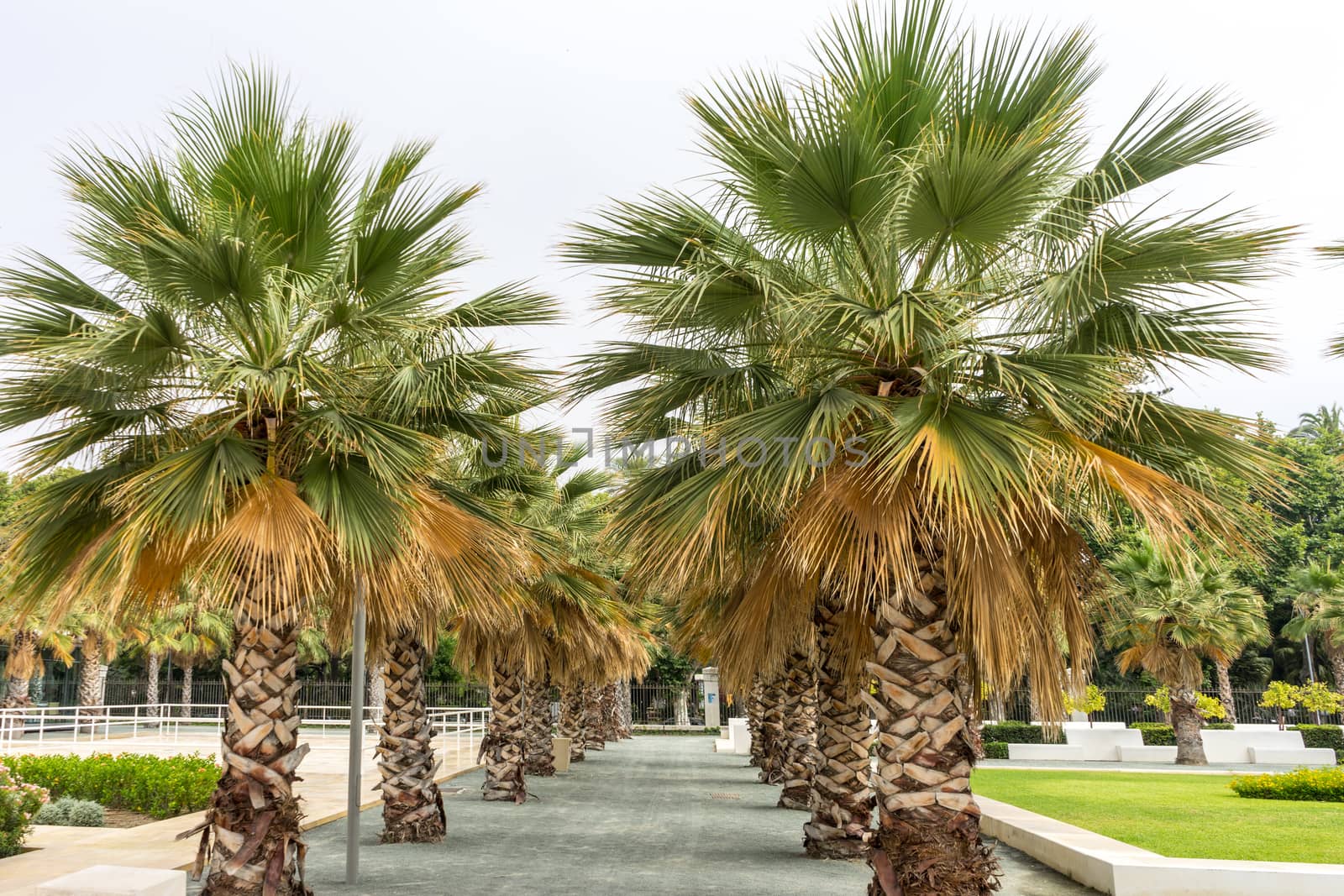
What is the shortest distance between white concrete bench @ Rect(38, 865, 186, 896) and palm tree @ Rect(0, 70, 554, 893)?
11.0 inches

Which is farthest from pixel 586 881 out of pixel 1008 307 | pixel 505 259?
pixel 1008 307

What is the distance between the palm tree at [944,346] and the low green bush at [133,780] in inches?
419

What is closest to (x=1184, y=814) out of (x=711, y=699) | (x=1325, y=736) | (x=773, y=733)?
(x=773, y=733)

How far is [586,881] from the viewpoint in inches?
367

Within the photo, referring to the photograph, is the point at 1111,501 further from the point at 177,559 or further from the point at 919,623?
the point at 177,559

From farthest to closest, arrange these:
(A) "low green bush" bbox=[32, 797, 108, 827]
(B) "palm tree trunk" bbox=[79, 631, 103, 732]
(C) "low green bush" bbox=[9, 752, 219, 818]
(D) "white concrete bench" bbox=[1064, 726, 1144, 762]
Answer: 1. (B) "palm tree trunk" bbox=[79, 631, 103, 732]
2. (D) "white concrete bench" bbox=[1064, 726, 1144, 762]
3. (C) "low green bush" bbox=[9, 752, 219, 818]
4. (A) "low green bush" bbox=[32, 797, 108, 827]

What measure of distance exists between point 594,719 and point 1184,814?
23.2 meters

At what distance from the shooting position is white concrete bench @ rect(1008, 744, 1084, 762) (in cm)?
2867

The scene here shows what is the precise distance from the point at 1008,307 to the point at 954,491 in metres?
2.06

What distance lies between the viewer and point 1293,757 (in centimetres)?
2594

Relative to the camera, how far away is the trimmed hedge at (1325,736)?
29547mm

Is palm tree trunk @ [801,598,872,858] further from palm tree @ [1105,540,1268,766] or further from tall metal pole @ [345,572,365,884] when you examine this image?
palm tree @ [1105,540,1268,766]

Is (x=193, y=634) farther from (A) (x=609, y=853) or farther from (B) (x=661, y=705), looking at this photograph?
(A) (x=609, y=853)

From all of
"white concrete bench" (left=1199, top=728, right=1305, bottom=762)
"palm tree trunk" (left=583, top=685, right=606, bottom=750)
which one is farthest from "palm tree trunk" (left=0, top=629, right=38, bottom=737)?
"white concrete bench" (left=1199, top=728, right=1305, bottom=762)
